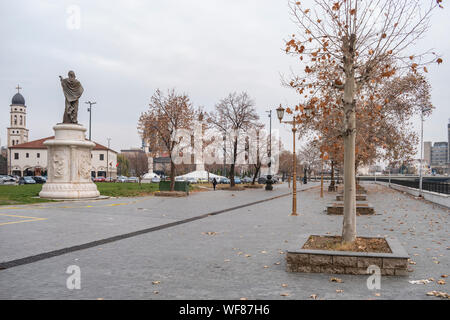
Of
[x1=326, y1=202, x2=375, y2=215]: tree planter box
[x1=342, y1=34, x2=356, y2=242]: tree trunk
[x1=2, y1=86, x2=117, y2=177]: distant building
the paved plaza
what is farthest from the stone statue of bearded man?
[x1=2, y1=86, x2=117, y2=177]: distant building

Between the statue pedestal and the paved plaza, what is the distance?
7670mm

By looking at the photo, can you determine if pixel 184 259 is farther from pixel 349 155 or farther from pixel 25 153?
pixel 25 153

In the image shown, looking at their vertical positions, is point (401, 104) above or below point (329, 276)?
above

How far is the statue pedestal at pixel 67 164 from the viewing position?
2070 cm

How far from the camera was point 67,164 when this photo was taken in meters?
20.8

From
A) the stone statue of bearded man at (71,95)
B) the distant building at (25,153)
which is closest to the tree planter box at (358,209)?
the stone statue of bearded man at (71,95)

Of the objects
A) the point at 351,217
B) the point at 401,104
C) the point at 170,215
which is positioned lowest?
the point at 170,215

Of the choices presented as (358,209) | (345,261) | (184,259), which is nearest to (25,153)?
(358,209)

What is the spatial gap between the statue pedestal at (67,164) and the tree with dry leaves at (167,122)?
7.38 metres

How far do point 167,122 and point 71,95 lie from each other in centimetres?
804
